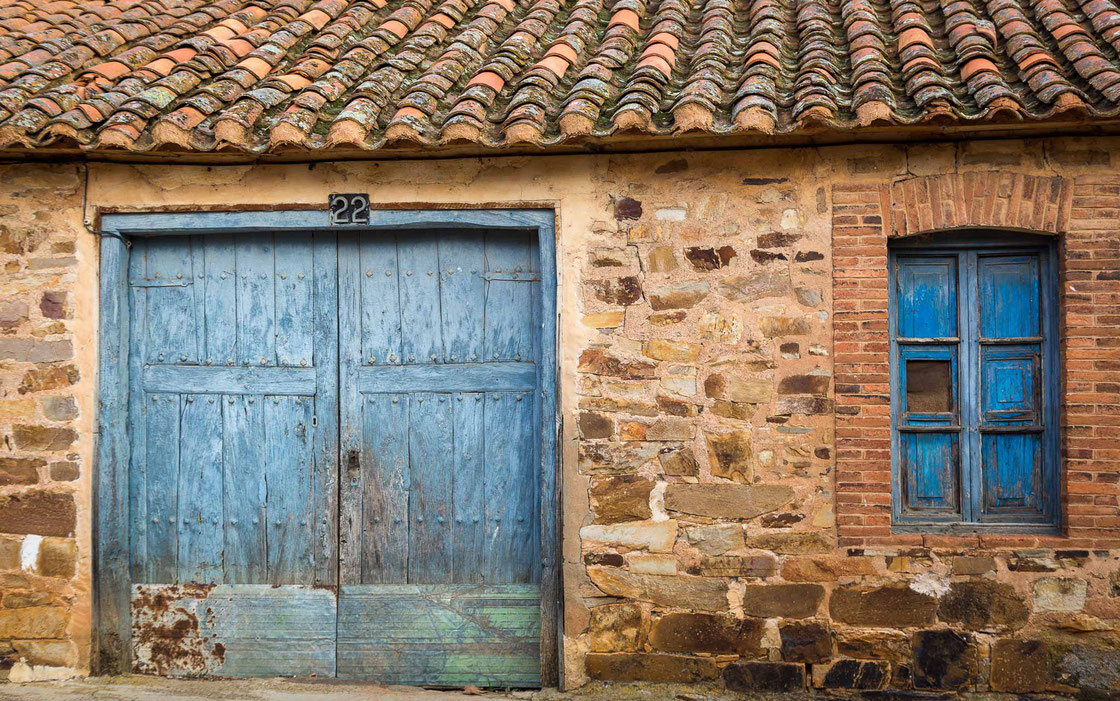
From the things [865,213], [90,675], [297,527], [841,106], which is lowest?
[90,675]

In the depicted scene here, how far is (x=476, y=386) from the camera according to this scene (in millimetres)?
4328

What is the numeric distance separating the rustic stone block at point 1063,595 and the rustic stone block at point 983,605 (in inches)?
3.6

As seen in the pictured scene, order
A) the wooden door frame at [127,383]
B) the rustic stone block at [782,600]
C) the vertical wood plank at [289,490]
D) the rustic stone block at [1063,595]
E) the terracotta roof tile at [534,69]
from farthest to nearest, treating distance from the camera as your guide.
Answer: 1. the vertical wood plank at [289,490]
2. the wooden door frame at [127,383]
3. the rustic stone block at [782,600]
4. the rustic stone block at [1063,595]
5. the terracotta roof tile at [534,69]

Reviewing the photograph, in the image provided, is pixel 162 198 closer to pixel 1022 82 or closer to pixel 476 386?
pixel 476 386

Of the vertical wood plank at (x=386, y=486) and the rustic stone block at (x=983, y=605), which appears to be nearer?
the rustic stone block at (x=983, y=605)

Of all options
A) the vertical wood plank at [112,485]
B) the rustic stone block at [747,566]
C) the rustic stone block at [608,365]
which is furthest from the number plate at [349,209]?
the rustic stone block at [747,566]

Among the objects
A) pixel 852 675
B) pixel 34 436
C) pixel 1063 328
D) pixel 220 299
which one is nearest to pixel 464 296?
pixel 220 299

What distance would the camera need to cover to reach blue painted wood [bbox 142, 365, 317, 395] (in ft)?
14.4

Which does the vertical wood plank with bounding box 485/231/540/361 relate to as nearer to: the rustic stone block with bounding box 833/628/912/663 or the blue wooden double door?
the blue wooden double door

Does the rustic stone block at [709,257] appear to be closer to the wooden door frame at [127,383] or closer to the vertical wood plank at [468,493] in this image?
the wooden door frame at [127,383]

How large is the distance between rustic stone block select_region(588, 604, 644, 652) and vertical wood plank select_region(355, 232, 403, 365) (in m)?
1.64

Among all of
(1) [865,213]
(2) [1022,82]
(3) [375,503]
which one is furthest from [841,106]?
(3) [375,503]

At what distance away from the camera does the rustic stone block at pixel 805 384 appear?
401cm

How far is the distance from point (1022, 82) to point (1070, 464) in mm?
1761
